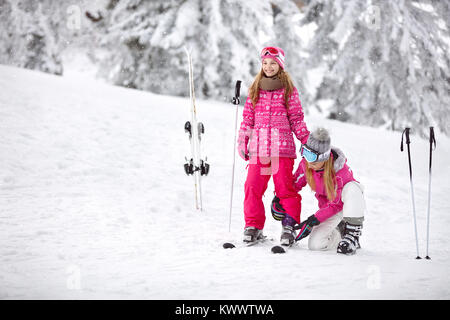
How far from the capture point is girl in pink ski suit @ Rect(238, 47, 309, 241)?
3.42 m

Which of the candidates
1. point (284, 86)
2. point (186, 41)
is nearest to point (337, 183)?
point (284, 86)

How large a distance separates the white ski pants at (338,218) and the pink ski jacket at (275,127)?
1.78ft

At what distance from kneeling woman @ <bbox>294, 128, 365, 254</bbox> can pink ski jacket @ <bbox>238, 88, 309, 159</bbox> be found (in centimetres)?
23

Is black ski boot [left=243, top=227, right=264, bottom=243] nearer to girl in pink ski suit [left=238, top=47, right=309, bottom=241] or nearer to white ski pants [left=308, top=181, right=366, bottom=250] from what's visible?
girl in pink ski suit [left=238, top=47, right=309, bottom=241]

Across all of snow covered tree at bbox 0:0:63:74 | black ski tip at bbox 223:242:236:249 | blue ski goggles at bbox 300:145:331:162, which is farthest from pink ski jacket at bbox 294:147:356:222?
snow covered tree at bbox 0:0:63:74

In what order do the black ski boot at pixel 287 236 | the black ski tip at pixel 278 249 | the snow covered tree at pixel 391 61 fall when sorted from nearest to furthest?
the black ski tip at pixel 278 249
the black ski boot at pixel 287 236
the snow covered tree at pixel 391 61

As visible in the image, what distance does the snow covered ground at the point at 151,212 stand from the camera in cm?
242

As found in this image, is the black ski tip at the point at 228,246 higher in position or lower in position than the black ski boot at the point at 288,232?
lower

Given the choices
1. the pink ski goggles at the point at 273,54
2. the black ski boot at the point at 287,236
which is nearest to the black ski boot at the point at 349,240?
the black ski boot at the point at 287,236

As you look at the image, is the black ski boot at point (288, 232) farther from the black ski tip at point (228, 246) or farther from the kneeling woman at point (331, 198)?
the black ski tip at point (228, 246)

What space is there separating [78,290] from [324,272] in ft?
4.80

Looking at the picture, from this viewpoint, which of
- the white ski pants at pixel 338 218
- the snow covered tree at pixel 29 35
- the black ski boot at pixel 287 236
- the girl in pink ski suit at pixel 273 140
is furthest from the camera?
the snow covered tree at pixel 29 35

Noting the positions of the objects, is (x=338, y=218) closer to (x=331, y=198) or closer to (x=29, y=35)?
(x=331, y=198)

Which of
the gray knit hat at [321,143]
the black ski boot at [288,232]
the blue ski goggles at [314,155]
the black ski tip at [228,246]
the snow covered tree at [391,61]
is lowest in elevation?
the black ski tip at [228,246]
